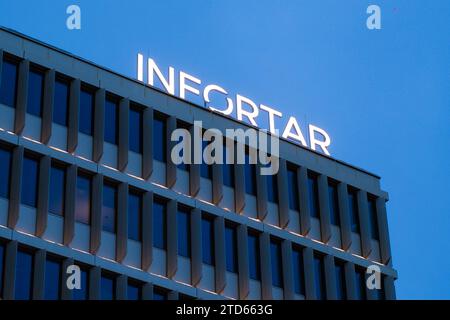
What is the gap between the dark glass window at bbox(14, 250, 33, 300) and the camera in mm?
57219

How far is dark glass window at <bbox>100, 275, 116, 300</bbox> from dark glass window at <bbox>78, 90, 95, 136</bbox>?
24.8 ft

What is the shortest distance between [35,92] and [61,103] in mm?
1612

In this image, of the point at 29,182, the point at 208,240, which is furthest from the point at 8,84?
the point at 208,240

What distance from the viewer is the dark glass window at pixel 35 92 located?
204ft

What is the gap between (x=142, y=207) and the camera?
6450 centimetres

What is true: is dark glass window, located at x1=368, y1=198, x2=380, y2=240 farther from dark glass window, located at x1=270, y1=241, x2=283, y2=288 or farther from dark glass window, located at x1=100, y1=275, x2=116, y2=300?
dark glass window, located at x1=100, y1=275, x2=116, y2=300

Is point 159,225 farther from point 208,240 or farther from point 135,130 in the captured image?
point 135,130

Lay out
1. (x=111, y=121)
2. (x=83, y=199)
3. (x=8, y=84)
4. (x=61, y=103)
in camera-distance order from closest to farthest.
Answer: (x=8, y=84) < (x=83, y=199) < (x=61, y=103) < (x=111, y=121)

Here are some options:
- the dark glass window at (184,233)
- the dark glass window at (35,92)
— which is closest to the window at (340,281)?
the dark glass window at (184,233)

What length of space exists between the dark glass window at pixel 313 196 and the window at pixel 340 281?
3.10m

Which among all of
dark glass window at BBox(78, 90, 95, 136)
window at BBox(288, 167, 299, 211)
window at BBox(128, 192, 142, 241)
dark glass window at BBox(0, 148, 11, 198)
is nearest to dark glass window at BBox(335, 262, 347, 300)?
window at BBox(288, 167, 299, 211)

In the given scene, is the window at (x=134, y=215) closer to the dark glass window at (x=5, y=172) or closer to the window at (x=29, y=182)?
the window at (x=29, y=182)
